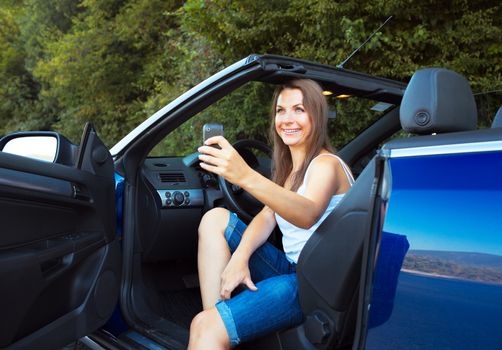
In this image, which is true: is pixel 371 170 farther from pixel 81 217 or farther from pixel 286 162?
pixel 81 217

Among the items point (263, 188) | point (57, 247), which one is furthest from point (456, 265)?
point (57, 247)

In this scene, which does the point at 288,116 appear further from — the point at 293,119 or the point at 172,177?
the point at 172,177

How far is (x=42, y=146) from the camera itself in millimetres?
2410

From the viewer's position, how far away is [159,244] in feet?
11.2

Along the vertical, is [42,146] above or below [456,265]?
above

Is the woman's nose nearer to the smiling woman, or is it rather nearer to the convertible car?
the smiling woman

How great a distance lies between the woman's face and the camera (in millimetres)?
2367

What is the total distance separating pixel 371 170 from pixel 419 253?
1.27ft

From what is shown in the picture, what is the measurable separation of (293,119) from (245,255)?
2.05 feet

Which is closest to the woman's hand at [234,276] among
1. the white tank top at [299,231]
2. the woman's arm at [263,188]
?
the white tank top at [299,231]

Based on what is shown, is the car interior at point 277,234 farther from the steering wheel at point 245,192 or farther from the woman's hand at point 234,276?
the woman's hand at point 234,276

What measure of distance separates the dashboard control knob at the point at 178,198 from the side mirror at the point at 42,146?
0.97 m

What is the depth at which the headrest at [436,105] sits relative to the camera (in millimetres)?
1606

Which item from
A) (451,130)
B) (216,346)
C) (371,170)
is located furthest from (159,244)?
(451,130)
